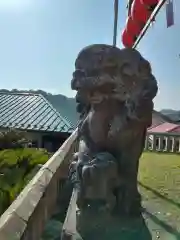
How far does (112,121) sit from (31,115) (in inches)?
161

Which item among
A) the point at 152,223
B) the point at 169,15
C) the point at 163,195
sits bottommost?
the point at 163,195

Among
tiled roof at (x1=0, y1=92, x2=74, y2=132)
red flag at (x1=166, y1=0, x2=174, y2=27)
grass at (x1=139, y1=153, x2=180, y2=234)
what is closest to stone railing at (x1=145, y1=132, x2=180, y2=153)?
tiled roof at (x1=0, y1=92, x2=74, y2=132)

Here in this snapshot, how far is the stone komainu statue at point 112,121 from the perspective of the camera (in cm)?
129

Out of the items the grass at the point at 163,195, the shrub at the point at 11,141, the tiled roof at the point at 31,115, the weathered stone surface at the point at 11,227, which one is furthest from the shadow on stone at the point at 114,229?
the tiled roof at the point at 31,115

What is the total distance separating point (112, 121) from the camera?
1.39 m

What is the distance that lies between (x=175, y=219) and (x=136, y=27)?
3426mm

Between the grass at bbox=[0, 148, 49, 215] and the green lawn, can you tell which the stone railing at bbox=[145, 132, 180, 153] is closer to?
the green lawn

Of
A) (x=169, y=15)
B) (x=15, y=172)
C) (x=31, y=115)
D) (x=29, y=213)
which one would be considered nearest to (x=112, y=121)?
(x=29, y=213)

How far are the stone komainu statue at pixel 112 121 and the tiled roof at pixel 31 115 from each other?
336 cm

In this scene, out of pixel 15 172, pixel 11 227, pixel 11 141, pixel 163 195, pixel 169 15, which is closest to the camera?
pixel 11 227

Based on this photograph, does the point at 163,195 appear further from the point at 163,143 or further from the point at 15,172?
the point at 163,143

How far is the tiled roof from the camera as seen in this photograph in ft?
16.1

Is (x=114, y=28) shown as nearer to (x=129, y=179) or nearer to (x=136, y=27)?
(x=136, y=27)

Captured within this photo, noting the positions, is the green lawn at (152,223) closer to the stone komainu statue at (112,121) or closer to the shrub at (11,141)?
the stone komainu statue at (112,121)
